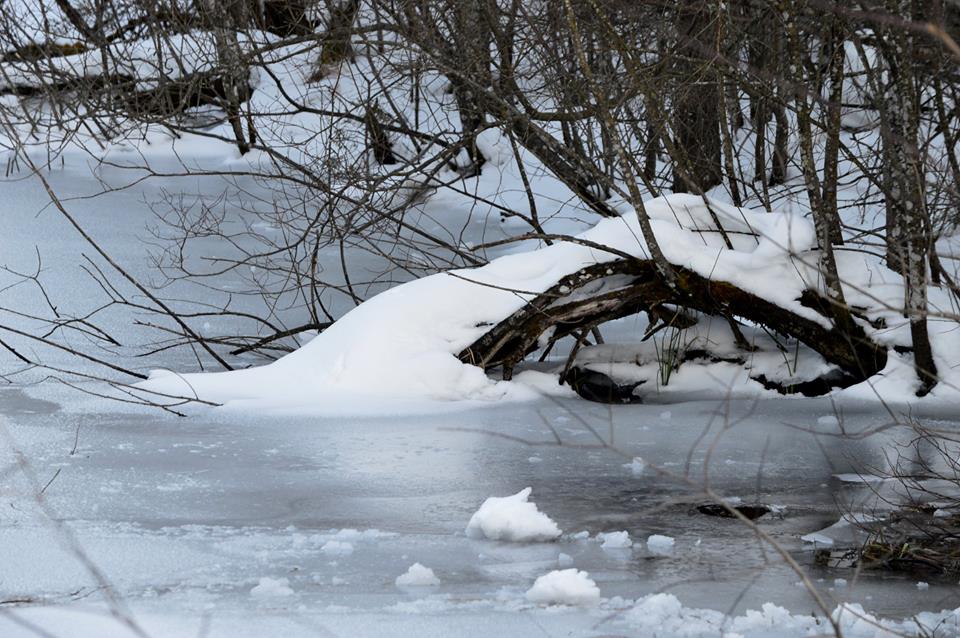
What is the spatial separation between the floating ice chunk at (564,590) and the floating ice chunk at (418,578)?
0.27 meters

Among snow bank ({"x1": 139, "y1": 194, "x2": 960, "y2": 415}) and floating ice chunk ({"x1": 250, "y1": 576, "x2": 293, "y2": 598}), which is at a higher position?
snow bank ({"x1": 139, "y1": 194, "x2": 960, "y2": 415})

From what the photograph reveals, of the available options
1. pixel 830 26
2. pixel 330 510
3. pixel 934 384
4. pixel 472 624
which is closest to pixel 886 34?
pixel 830 26

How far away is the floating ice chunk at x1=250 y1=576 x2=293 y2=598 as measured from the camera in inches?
107

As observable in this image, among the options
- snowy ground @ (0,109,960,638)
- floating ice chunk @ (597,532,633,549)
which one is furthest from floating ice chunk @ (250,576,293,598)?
floating ice chunk @ (597,532,633,549)

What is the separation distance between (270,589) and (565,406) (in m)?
1.36

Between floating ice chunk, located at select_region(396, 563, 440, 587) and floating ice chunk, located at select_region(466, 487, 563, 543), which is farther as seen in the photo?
floating ice chunk, located at select_region(466, 487, 563, 543)

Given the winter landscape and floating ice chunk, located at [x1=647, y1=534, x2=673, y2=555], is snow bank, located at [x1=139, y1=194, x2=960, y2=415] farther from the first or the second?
floating ice chunk, located at [x1=647, y1=534, x2=673, y2=555]

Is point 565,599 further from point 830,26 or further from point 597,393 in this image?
point 830,26

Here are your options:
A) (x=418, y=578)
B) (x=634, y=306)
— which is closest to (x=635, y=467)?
(x=634, y=306)

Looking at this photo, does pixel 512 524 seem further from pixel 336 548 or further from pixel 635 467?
pixel 635 467

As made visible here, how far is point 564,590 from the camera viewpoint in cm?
271

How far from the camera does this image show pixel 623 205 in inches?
301

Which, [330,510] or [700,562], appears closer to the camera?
[700,562]

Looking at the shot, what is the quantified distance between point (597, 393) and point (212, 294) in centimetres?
316
